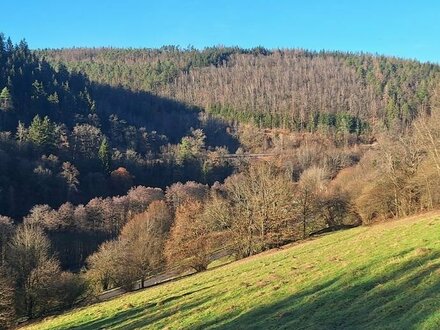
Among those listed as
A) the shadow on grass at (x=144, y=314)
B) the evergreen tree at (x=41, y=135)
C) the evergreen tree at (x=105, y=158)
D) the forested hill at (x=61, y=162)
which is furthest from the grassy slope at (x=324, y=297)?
the evergreen tree at (x=105, y=158)

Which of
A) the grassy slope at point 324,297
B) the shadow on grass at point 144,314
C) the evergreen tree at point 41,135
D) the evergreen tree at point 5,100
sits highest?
the evergreen tree at point 5,100

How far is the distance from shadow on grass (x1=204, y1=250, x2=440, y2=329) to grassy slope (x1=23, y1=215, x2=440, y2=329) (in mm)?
29

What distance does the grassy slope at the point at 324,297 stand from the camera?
45.5 ft

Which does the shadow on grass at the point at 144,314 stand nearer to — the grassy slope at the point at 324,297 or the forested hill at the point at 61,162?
the grassy slope at the point at 324,297

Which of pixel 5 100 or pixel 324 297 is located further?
pixel 5 100

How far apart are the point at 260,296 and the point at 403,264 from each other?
6509 mm

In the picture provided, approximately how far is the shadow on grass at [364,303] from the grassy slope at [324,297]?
0.03 meters

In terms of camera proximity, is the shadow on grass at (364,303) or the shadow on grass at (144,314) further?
the shadow on grass at (144,314)

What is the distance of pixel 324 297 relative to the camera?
17.3m

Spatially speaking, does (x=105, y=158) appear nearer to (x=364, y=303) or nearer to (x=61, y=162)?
(x=61, y=162)

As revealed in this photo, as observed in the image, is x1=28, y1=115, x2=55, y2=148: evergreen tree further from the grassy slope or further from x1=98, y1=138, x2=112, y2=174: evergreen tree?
the grassy slope

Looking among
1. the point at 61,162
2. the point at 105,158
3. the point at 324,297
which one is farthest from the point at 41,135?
the point at 324,297

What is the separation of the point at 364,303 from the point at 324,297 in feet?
8.13

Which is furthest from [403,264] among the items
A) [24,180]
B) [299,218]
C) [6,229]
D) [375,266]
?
[24,180]
